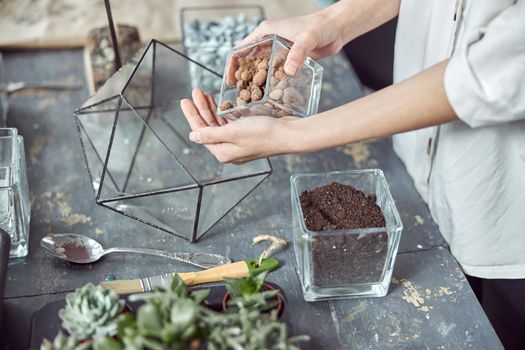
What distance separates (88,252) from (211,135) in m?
0.23

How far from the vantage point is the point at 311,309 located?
798mm

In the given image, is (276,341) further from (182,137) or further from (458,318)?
(182,137)

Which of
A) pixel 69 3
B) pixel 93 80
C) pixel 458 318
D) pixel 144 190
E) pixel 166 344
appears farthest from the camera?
pixel 69 3

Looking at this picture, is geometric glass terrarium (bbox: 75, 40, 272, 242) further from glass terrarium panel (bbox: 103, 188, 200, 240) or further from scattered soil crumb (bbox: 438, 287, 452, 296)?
scattered soil crumb (bbox: 438, 287, 452, 296)

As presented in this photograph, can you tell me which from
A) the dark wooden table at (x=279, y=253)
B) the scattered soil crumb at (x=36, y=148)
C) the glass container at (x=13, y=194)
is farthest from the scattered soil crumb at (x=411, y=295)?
the scattered soil crumb at (x=36, y=148)

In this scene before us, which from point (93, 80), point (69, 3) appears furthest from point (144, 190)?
point (69, 3)

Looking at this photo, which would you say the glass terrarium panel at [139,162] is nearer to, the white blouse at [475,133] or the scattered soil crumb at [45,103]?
the scattered soil crumb at [45,103]

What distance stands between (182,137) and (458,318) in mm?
533

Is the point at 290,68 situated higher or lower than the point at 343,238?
higher

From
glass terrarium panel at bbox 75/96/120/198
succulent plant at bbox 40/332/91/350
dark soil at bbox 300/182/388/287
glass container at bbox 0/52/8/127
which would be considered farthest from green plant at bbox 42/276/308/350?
glass container at bbox 0/52/8/127

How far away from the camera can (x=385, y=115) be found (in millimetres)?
741

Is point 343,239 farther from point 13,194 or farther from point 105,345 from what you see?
point 13,194

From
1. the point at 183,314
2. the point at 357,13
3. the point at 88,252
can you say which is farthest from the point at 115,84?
the point at 183,314

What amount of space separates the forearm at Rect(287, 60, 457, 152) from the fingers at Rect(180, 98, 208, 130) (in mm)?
154
